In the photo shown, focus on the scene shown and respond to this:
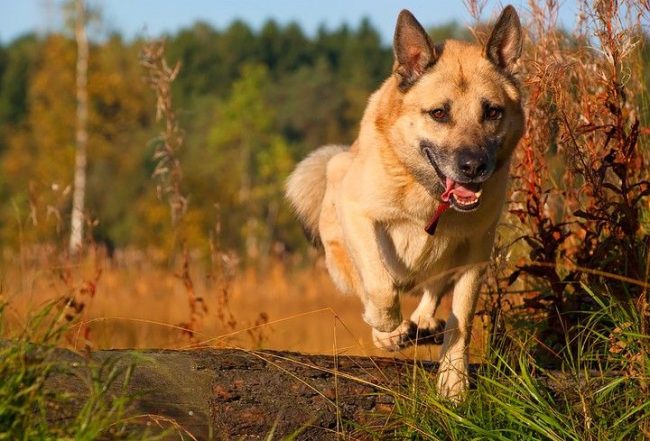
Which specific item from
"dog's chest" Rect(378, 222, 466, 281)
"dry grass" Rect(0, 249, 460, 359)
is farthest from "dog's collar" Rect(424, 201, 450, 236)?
"dry grass" Rect(0, 249, 460, 359)

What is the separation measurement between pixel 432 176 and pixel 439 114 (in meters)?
0.31

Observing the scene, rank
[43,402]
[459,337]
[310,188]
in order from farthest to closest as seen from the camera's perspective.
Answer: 1. [310,188]
2. [459,337]
3. [43,402]

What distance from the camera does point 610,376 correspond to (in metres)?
4.29

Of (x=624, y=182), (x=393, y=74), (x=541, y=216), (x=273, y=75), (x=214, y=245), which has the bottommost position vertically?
(x=273, y=75)

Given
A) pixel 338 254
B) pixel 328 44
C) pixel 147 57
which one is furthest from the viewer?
pixel 328 44

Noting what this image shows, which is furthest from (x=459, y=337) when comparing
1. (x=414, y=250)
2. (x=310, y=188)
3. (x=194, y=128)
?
(x=194, y=128)

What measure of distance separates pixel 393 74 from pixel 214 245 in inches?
70.1

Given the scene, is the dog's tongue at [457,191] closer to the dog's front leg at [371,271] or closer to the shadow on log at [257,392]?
the dog's front leg at [371,271]

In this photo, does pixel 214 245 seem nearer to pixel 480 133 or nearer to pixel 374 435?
pixel 480 133

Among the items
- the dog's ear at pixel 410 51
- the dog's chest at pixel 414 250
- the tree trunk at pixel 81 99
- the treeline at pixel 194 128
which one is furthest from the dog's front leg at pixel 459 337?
the tree trunk at pixel 81 99

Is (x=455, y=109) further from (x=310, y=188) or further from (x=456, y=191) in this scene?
(x=310, y=188)

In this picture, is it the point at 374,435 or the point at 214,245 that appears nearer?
the point at 374,435

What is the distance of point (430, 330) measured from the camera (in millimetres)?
5289

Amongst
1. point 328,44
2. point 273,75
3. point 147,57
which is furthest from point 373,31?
point 147,57
